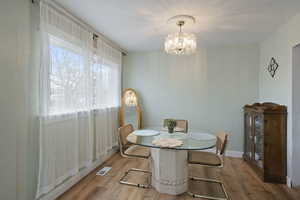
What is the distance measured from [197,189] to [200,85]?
2.25 metres

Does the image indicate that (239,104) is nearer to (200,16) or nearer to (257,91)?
(257,91)

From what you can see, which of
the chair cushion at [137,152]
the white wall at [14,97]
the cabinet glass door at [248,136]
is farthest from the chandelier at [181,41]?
the cabinet glass door at [248,136]

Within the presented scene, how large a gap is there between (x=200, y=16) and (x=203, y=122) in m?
2.36

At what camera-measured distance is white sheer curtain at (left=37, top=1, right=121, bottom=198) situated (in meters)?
1.85

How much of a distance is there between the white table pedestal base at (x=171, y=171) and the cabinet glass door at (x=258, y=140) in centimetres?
141

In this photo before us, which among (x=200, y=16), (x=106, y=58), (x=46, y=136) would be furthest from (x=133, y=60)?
(x=46, y=136)

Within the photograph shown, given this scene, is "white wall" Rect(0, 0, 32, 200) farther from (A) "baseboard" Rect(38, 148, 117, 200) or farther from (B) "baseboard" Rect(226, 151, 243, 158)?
(B) "baseboard" Rect(226, 151, 243, 158)

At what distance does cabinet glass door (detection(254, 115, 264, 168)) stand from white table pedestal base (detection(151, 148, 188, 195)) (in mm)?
1410

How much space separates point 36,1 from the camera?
1.81 metres

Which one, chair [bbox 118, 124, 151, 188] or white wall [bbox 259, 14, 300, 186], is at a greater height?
white wall [bbox 259, 14, 300, 186]

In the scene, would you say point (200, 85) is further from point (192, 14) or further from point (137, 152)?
point (137, 152)

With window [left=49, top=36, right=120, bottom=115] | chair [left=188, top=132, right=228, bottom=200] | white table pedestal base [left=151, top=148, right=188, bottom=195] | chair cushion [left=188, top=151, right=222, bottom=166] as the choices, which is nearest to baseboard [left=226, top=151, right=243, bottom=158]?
chair [left=188, top=132, right=228, bottom=200]

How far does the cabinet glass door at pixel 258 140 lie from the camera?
2627mm

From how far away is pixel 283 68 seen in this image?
255 cm
